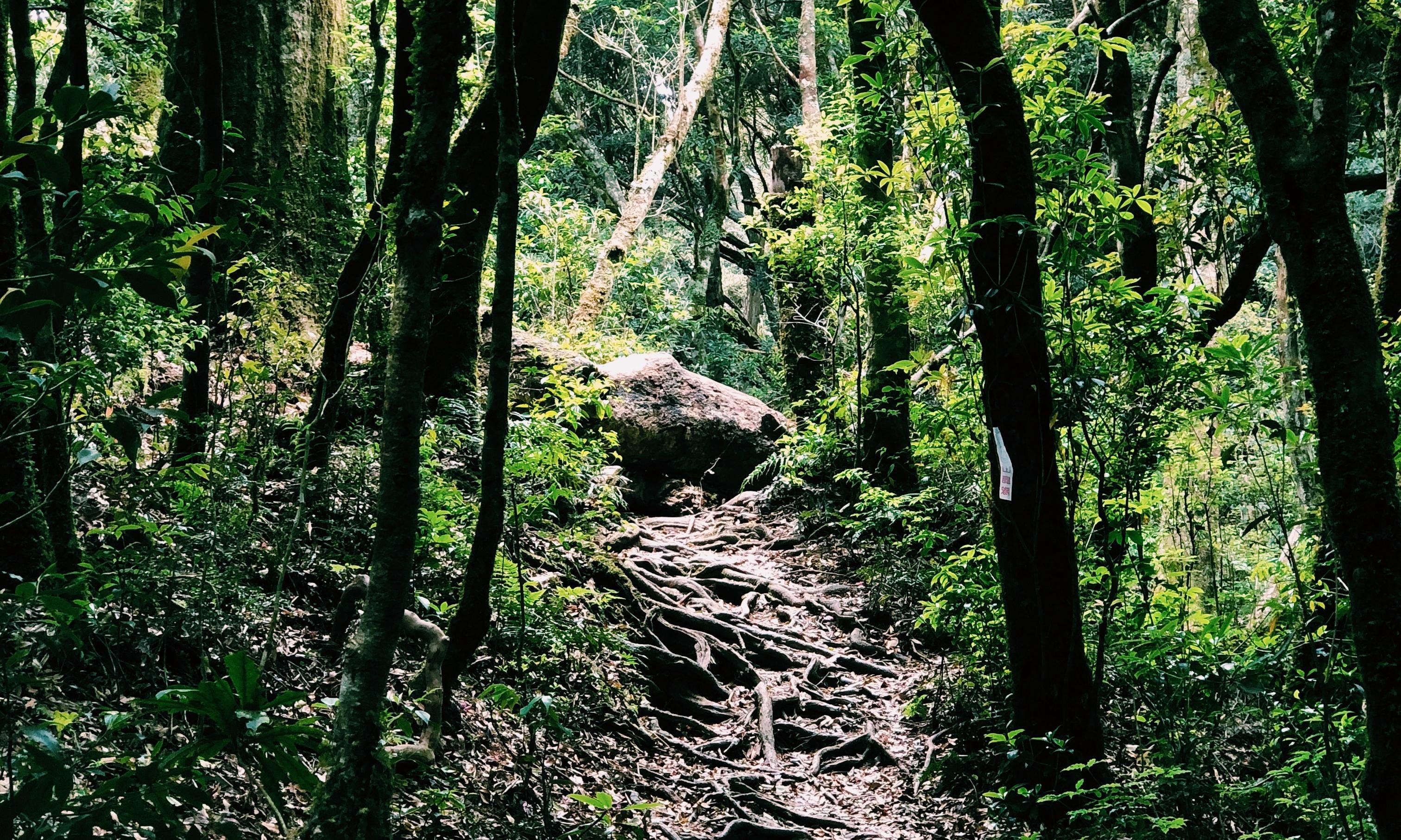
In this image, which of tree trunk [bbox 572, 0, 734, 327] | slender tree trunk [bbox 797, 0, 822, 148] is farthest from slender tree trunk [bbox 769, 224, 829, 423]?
slender tree trunk [bbox 797, 0, 822, 148]

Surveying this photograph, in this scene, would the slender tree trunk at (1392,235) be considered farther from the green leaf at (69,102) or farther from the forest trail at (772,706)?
the green leaf at (69,102)

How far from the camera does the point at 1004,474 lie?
4.75 meters

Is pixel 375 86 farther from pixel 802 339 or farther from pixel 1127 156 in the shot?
pixel 802 339

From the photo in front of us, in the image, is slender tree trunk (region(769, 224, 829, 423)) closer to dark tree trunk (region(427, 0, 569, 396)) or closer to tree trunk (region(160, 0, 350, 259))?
dark tree trunk (region(427, 0, 569, 396))

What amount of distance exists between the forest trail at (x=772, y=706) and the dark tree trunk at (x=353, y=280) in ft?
8.84

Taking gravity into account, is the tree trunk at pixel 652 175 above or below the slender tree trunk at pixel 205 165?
above

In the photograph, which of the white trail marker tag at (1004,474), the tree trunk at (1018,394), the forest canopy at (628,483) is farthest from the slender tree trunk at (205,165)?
the white trail marker tag at (1004,474)

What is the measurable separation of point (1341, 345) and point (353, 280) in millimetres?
5152

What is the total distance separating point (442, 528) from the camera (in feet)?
17.2

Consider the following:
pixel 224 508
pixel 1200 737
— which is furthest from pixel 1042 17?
pixel 224 508

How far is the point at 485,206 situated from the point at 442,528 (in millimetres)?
2759

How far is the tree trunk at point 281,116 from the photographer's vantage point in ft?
23.0

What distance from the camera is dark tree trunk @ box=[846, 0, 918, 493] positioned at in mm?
9156

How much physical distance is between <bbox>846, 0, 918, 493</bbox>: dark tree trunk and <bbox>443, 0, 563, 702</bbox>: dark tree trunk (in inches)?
198
